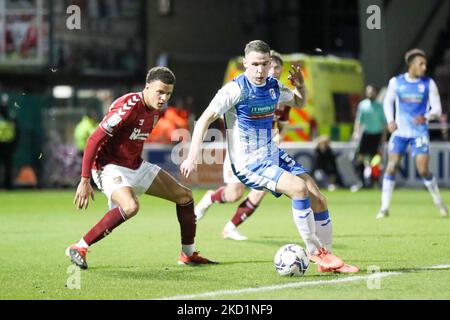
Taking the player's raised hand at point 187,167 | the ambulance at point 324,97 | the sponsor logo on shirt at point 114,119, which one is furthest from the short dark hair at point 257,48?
the ambulance at point 324,97

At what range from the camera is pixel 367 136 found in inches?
1033

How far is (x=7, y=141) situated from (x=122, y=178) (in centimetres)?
1696

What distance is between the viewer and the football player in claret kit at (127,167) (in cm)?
1095

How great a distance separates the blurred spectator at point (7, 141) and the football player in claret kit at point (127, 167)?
16695 millimetres

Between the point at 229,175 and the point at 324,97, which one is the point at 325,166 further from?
the point at 229,175

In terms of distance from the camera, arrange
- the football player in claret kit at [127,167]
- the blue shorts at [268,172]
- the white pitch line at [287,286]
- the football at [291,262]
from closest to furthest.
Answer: the white pitch line at [287,286]
the football at [291,262]
the blue shorts at [268,172]
the football player in claret kit at [127,167]

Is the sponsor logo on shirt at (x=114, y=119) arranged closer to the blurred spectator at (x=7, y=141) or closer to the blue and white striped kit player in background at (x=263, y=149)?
the blue and white striped kit player in background at (x=263, y=149)

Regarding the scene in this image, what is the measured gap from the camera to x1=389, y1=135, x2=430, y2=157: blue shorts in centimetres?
1683

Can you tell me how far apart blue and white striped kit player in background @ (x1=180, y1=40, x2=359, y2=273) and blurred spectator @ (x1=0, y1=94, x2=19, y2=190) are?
17.4m

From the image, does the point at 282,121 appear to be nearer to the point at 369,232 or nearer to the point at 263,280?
the point at 369,232

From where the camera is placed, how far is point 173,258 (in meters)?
12.4

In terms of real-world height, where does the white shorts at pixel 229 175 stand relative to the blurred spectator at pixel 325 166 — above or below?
above

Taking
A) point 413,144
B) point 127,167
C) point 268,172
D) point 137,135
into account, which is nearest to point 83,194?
point 127,167
